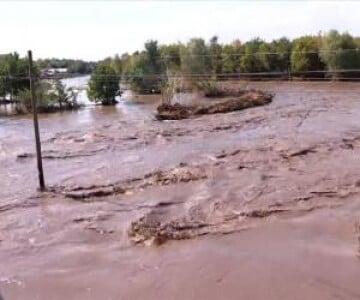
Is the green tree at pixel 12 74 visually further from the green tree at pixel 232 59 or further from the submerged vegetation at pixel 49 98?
the green tree at pixel 232 59

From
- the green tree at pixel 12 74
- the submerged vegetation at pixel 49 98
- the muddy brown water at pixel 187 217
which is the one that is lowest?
the muddy brown water at pixel 187 217

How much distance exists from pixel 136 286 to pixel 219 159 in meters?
6.46

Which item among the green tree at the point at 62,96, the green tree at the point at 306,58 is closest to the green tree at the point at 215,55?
the green tree at the point at 306,58

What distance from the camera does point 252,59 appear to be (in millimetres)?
36594

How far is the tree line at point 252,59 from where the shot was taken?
105 feet

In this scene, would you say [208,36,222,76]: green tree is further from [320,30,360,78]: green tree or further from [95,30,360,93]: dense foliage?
[320,30,360,78]: green tree

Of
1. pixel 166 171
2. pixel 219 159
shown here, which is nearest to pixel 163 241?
pixel 166 171

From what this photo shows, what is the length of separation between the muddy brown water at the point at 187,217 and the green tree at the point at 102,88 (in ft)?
38.0

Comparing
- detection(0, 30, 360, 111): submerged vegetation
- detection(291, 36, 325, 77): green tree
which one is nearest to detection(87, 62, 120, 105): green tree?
detection(0, 30, 360, 111): submerged vegetation

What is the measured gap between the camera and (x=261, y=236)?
23.5ft

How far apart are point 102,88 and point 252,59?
13028 millimetres

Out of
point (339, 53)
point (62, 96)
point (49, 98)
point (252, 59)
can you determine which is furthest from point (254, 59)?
point (49, 98)

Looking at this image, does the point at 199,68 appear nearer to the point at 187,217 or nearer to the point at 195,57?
the point at 195,57

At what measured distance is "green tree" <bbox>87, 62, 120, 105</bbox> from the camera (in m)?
27.3
